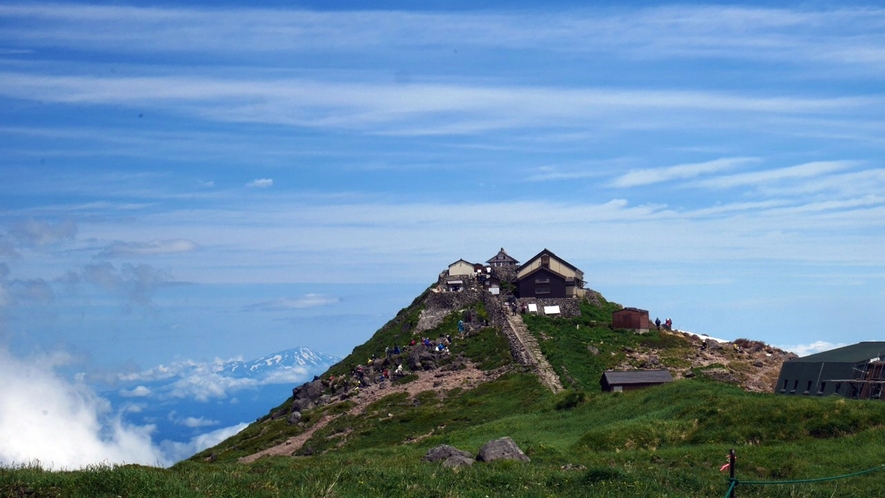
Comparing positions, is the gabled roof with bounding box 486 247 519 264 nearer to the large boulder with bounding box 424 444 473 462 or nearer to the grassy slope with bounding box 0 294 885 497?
the grassy slope with bounding box 0 294 885 497

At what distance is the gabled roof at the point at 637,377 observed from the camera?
68.8 meters

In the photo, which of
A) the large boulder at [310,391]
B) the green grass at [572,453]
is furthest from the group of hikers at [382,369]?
the green grass at [572,453]

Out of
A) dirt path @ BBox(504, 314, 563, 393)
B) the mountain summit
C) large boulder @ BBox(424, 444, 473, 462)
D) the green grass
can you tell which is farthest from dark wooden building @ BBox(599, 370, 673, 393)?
large boulder @ BBox(424, 444, 473, 462)

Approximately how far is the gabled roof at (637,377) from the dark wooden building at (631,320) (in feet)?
82.5

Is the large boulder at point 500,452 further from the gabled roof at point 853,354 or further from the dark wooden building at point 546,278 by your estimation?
the dark wooden building at point 546,278

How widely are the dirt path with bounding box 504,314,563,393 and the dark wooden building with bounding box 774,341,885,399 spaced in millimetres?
18118

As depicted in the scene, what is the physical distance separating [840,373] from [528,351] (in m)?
29.7

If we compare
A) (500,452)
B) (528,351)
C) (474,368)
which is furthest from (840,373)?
(474,368)

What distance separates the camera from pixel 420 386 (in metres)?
81.4

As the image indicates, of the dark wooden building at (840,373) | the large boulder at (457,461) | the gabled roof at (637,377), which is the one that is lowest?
the large boulder at (457,461)

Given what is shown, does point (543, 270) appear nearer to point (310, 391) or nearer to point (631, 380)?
point (310, 391)

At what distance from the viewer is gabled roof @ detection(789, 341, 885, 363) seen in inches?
2345

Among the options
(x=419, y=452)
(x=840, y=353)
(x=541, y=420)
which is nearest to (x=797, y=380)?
(x=840, y=353)

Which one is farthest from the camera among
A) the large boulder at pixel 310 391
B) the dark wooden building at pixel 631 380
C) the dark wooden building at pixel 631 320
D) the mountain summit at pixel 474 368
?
the dark wooden building at pixel 631 320
